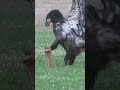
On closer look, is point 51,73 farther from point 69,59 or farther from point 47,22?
point 47,22

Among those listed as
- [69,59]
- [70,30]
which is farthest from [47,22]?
[69,59]

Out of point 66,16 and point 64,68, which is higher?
point 66,16

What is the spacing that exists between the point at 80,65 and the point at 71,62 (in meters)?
0.17

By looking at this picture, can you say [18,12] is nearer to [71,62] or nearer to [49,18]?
[49,18]

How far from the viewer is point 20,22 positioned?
828cm

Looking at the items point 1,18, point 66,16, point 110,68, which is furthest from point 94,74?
point 1,18

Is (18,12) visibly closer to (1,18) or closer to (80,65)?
(1,18)

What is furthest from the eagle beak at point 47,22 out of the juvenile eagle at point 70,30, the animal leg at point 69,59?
the animal leg at point 69,59

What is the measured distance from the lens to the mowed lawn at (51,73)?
27.0 ft

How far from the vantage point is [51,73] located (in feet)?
27.3

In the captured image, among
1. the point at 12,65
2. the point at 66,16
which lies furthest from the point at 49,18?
the point at 12,65

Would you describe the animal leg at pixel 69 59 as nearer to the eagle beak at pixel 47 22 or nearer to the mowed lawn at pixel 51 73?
the mowed lawn at pixel 51 73

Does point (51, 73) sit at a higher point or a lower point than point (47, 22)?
lower

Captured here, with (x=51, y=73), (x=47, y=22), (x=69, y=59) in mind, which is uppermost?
(x=47, y=22)
